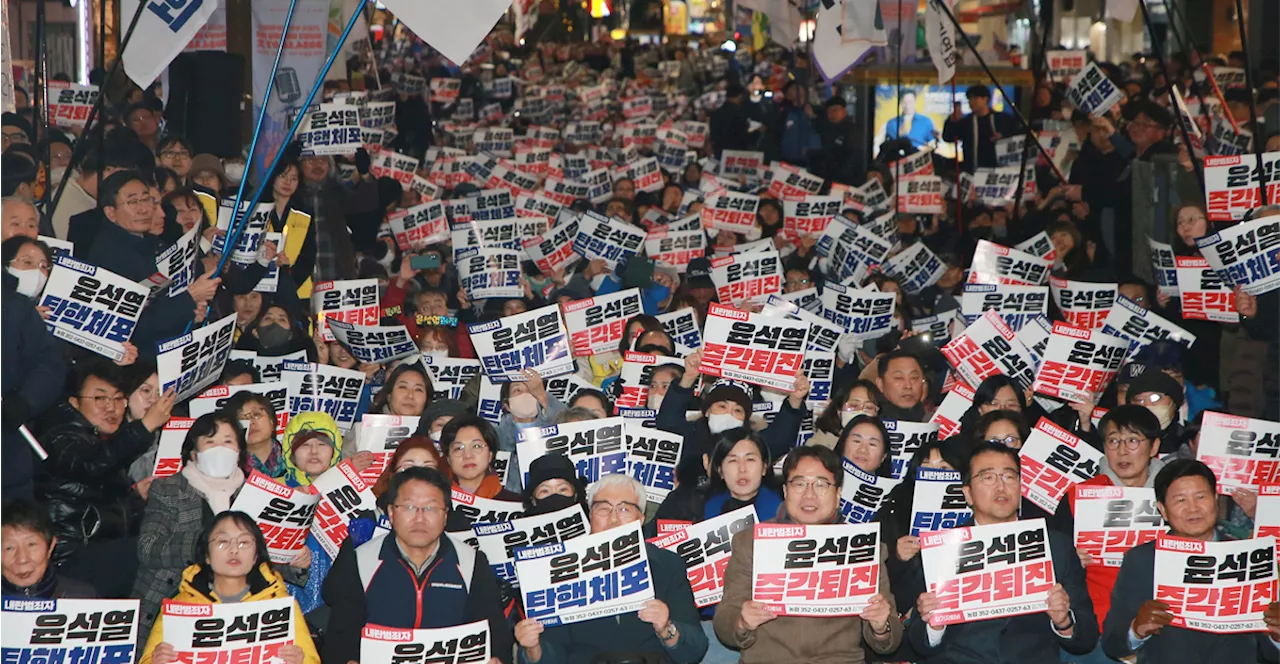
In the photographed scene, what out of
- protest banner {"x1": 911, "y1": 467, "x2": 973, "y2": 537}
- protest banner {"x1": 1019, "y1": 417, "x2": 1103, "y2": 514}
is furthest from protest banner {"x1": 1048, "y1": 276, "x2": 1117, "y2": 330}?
protest banner {"x1": 911, "y1": 467, "x2": 973, "y2": 537}

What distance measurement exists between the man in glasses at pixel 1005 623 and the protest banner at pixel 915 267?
22.3ft

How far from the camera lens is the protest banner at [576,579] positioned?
5.65 metres

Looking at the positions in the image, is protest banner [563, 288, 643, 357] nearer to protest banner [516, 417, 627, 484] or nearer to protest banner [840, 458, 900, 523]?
protest banner [516, 417, 627, 484]

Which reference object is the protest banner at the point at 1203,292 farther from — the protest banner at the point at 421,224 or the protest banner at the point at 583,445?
the protest banner at the point at 421,224

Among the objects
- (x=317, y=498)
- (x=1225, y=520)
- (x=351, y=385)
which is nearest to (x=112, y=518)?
(x=317, y=498)

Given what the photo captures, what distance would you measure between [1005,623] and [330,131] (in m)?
7.86

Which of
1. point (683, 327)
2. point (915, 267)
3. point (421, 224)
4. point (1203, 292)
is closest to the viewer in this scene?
point (1203, 292)

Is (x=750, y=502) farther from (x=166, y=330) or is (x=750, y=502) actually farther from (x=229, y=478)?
(x=166, y=330)

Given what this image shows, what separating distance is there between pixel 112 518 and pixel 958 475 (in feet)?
11.3

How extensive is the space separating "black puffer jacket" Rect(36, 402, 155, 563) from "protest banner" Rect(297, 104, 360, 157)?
18.4 feet

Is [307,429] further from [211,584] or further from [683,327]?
[683,327]

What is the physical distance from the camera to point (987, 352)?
8.77 m

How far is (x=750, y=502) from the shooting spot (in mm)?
6836

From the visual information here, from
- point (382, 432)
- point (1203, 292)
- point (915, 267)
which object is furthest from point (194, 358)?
point (915, 267)
